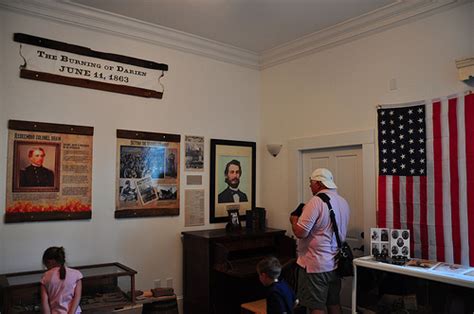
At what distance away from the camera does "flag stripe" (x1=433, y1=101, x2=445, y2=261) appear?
3.51 m

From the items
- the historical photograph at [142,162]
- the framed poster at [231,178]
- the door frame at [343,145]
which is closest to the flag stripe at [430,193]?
the door frame at [343,145]

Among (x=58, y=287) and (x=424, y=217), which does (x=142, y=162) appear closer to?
(x=58, y=287)

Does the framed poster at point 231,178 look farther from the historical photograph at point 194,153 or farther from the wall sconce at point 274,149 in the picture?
the wall sconce at point 274,149

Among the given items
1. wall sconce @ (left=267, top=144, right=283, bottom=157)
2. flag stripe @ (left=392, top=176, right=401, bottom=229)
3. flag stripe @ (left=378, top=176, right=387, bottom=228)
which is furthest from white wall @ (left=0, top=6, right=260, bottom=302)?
flag stripe @ (left=392, top=176, right=401, bottom=229)

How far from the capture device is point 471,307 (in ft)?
9.30

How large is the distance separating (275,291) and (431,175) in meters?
1.89

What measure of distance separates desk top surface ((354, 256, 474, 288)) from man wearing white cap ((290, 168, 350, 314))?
27 cm

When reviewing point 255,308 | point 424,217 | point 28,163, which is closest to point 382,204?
point 424,217

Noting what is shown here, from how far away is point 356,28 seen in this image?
4324mm

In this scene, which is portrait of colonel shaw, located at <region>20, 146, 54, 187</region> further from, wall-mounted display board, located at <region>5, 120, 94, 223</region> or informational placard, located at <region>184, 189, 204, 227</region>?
informational placard, located at <region>184, 189, 204, 227</region>

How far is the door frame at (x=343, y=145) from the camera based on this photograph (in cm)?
411

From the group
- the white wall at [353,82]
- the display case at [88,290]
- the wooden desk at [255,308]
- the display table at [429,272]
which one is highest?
the white wall at [353,82]

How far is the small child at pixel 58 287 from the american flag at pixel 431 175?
286 cm

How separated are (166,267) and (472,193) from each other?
3.17m
